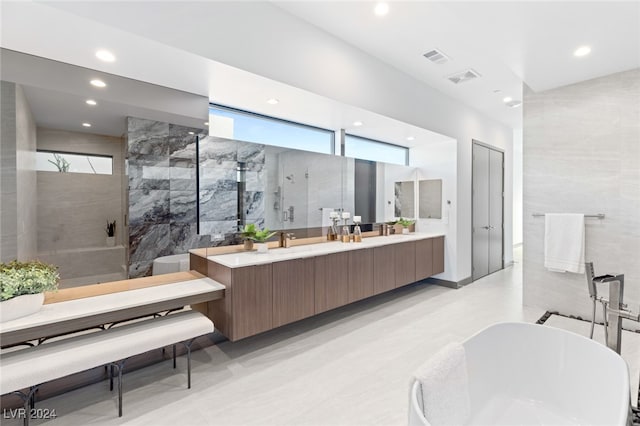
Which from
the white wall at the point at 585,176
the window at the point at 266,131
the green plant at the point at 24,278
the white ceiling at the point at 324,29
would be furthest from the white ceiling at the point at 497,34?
the green plant at the point at 24,278

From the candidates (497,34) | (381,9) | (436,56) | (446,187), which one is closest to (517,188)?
(446,187)

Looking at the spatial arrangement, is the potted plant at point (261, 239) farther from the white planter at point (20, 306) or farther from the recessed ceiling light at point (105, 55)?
the recessed ceiling light at point (105, 55)

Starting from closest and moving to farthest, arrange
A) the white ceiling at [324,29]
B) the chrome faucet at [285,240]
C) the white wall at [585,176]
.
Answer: the white ceiling at [324,29] < the white wall at [585,176] < the chrome faucet at [285,240]

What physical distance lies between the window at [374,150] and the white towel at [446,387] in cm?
310

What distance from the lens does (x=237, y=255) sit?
9.54 feet

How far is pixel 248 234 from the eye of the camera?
10.1ft

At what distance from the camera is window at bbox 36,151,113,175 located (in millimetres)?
2172

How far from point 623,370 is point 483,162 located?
A: 4.56 metres

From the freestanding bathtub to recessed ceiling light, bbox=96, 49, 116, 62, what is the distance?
3.08 meters

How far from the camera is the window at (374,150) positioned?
172 inches

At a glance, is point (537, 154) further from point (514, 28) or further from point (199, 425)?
point (199, 425)

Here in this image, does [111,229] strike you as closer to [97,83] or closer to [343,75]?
[97,83]

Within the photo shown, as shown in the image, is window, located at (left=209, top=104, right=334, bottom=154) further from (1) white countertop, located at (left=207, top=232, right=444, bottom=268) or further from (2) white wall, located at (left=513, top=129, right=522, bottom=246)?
(2) white wall, located at (left=513, top=129, right=522, bottom=246)

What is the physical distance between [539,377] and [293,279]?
201 centimetres
